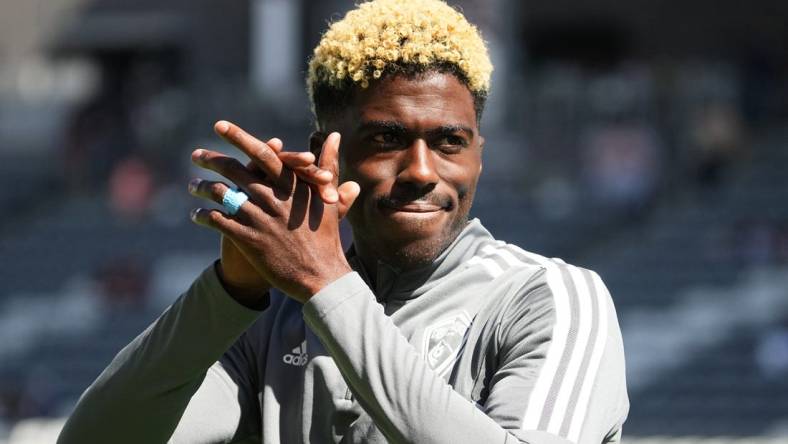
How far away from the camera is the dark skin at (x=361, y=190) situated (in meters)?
1.99

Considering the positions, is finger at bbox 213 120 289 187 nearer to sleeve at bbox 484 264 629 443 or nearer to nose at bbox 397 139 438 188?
nose at bbox 397 139 438 188

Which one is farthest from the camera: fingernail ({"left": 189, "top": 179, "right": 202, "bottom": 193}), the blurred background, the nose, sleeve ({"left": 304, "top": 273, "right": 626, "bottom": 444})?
the blurred background

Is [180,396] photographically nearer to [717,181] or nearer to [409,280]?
[409,280]

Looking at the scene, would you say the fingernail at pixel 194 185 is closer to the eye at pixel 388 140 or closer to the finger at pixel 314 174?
the finger at pixel 314 174

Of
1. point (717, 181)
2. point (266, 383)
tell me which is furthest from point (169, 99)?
point (266, 383)

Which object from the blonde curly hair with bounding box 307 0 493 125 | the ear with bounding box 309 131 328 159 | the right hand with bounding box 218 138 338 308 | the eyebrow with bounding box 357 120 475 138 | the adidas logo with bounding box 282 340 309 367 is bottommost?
the adidas logo with bounding box 282 340 309 367

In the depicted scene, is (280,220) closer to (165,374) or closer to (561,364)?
(165,374)

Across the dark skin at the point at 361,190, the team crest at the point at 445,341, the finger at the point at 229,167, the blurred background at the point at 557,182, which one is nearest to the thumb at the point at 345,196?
the dark skin at the point at 361,190

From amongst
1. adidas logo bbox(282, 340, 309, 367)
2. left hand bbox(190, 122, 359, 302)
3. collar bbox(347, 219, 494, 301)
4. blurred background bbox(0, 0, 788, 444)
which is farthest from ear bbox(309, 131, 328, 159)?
blurred background bbox(0, 0, 788, 444)

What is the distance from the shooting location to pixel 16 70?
1741 centimetres

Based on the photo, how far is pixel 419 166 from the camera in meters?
2.24

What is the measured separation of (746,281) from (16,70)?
964cm

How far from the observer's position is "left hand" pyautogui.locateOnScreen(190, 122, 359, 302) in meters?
1.99

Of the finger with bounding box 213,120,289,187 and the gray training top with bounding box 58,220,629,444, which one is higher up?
the finger with bounding box 213,120,289,187
